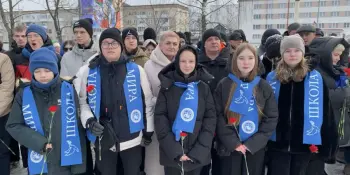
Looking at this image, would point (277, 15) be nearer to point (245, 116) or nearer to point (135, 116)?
point (245, 116)

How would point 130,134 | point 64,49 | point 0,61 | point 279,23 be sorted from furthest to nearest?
1. point 279,23
2. point 64,49
3. point 0,61
4. point 130,134

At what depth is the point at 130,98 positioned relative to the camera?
311cm

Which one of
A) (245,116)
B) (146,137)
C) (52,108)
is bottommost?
(146,137)

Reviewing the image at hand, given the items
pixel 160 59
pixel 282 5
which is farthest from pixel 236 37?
pixel 282 5

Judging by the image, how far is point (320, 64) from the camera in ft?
12.2

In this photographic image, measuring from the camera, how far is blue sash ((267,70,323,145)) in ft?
10.5

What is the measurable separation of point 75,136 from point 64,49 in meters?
4.87

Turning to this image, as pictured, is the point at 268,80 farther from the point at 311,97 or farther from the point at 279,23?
the point at 279,23

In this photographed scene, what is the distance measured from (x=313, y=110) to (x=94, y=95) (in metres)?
2.45

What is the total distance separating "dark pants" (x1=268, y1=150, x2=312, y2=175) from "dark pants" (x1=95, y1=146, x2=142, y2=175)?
1.63 m

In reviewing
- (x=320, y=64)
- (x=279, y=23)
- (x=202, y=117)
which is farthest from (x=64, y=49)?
(x=279, y=23)

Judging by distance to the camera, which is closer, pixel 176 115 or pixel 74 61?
pixel 176 115

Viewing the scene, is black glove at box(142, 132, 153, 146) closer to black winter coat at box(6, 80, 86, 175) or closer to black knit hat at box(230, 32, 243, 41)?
black winter coat at box(6, 80, 86, 175)

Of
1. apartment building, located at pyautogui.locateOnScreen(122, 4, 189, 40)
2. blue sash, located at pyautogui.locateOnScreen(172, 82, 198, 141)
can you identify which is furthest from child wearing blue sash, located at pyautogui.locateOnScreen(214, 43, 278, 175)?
apartment building, located at pyautogui.locateOnScreen(122, 4, 189, 40)
